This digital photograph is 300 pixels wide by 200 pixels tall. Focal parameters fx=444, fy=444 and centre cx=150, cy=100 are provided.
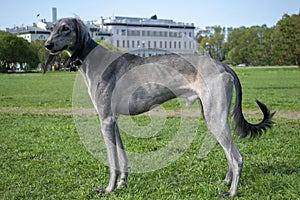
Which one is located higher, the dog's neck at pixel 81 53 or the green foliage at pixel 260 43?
the dog's neck at pixel 81 53

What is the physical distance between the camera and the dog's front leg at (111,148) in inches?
274

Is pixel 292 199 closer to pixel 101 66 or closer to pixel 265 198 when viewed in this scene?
pixel 265 198

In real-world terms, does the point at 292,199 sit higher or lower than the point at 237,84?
lower

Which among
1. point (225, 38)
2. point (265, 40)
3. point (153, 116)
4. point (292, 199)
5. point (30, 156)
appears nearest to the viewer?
point (292, 199)

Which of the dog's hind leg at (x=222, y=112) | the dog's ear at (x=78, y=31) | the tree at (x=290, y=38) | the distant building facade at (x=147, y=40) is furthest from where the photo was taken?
the tree at (x=290, y=38)

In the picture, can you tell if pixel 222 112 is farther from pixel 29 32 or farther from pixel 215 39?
pixel 215 39

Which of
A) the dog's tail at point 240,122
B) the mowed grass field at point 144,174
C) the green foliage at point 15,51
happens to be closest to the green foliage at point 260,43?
the green foliage at point 15,51

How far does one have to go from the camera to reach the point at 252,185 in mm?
7008

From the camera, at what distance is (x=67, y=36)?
6676 millimetres

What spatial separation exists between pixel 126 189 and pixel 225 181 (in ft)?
5.32

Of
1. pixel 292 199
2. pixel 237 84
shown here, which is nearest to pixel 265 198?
pixel 292 199

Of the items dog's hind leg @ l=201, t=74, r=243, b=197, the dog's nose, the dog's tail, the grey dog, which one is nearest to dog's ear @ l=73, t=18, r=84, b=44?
the grey dog

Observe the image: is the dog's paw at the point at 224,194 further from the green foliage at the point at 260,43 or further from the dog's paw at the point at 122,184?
the green foliage at the point at 260,43

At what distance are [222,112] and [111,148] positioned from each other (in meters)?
1.86
